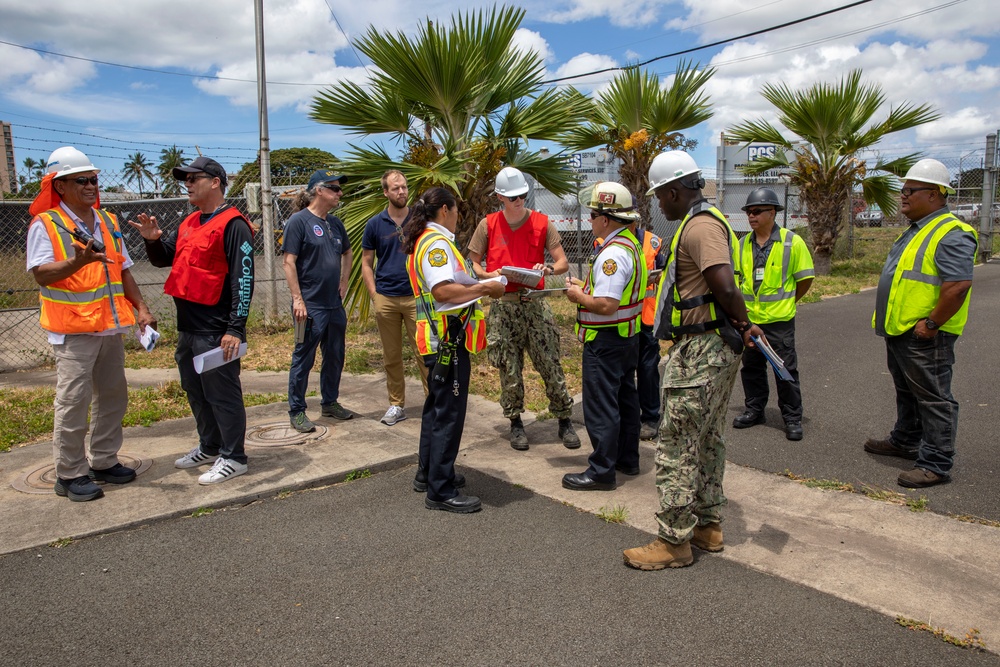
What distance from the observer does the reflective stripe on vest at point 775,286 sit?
5480 millimetres

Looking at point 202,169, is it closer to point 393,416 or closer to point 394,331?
point 394,331

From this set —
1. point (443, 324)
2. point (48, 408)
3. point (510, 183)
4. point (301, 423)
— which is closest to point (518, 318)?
point (510, 183)

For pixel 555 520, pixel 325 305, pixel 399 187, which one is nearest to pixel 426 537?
pixel 555 520

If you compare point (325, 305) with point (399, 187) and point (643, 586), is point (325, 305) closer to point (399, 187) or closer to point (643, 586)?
point (399, 187)

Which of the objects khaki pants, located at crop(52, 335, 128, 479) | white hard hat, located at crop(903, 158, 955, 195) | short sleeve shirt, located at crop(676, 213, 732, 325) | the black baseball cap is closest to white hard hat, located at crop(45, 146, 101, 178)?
the black baseball cap

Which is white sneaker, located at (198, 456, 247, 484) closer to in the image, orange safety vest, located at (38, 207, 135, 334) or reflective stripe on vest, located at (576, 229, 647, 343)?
orange safety vest, located at (38, 207, 135, 334)

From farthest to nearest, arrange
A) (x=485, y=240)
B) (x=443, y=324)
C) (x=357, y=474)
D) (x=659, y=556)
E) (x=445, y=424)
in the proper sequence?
(x=485, y=240) → (x=357, y=474) → (x=445, y=424) → (x=443, y=324) → (x=659, y=556)

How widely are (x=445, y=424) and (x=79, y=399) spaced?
209cm

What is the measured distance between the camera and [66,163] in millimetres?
4164

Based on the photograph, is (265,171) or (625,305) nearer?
(625,305)

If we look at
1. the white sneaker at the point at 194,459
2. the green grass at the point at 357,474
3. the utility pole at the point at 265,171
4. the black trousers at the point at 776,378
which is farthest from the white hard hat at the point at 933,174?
the utility pole at the point at 265,171

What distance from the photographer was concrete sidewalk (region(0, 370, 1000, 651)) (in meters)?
3.25

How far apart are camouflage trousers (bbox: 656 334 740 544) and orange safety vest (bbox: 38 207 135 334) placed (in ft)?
10.5

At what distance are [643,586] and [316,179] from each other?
387 cm
